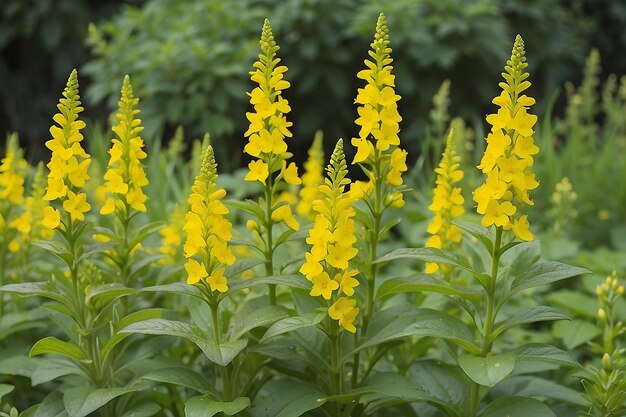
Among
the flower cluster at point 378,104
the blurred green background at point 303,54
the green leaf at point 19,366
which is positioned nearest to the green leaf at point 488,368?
the flower cluster at point 378,104

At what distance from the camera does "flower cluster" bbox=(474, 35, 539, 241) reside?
6.22ft

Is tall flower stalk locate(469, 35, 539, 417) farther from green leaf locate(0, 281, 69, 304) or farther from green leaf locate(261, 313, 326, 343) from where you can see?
green leaf locate(0, 281, 69, 304)

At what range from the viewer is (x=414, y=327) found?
1956mm

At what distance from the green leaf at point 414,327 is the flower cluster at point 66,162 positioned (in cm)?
80

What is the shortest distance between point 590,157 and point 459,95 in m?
1.16

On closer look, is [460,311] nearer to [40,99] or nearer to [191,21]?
[191,21]

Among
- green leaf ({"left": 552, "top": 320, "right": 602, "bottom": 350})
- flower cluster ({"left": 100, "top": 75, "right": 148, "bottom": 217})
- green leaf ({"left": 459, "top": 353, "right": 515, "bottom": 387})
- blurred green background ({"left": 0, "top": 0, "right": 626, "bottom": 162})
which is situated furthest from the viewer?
blurred green background ({"left": 0, "top": 0, "right": 626, "bottom": 162})

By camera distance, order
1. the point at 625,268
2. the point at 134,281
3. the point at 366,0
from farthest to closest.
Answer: the point at 366,0, the point at 625,268, the point at 134,281

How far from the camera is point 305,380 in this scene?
90.1 inches

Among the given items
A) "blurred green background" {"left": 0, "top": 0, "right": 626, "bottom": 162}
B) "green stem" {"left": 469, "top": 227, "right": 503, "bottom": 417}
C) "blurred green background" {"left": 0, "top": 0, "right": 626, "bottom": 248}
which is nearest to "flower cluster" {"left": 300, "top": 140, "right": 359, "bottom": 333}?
"green stem" {"left": 469, "top": 227, "right": 503, "bottom": 417}

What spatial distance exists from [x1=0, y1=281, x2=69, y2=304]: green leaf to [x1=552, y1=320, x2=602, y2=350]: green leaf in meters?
1.64

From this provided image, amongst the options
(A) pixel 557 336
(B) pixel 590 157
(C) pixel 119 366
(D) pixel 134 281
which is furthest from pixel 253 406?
(B) pixel 590 157

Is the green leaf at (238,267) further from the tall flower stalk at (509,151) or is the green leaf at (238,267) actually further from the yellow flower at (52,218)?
the tall flower stalk at (509,151)

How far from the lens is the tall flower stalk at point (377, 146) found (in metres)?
2.03
